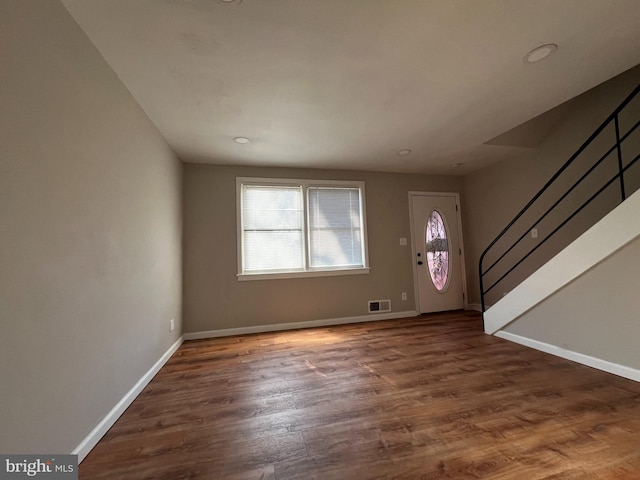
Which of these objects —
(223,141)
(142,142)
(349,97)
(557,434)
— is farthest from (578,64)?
(142,142)

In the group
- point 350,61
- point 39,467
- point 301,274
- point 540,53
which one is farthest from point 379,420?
point 540,53

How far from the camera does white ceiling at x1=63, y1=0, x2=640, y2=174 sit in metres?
1.52

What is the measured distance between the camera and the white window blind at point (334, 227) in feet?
14.0

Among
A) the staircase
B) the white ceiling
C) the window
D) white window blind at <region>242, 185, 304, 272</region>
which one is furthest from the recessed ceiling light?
white window blind at <region>242, 185, 304, 272</region>

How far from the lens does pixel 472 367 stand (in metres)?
2.50

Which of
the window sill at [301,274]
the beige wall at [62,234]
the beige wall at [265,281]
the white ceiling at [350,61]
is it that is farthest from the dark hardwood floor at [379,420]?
the white ceiling at [350,61]

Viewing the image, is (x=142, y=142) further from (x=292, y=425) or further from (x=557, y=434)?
(x=557, y=434)

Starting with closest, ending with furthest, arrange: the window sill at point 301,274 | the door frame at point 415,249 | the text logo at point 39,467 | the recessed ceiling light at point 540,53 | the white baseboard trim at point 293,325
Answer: the text logo at point 39,467
the recessed ceiling light at point 540,53
the white baseboard trim at point 293,325
the window sill at point 301,274
the door frame at point 415,249

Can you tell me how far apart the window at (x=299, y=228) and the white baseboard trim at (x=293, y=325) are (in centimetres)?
73

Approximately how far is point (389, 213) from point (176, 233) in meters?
3.25

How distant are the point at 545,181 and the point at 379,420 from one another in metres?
3.94

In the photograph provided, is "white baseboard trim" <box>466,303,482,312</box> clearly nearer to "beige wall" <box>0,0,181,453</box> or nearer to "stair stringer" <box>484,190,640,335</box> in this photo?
"stair stringer" <box>484,190,640,335</box>

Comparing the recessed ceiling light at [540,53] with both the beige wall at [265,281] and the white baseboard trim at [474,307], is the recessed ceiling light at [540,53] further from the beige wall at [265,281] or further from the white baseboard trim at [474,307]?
the white baseboard trim at [474,307]

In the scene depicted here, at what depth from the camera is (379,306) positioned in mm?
4461
